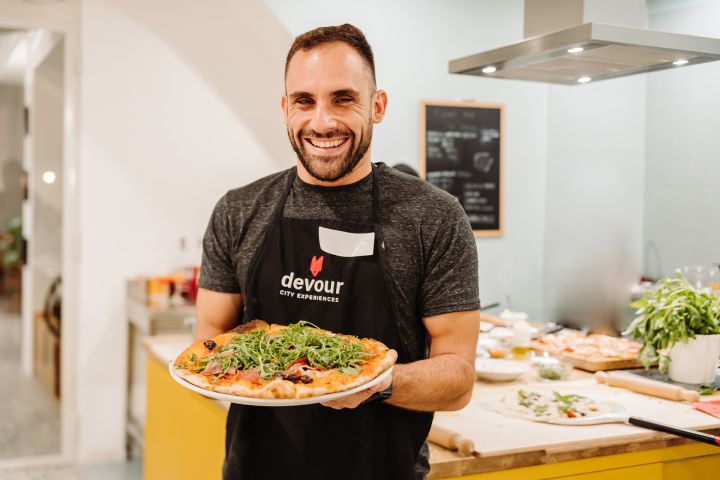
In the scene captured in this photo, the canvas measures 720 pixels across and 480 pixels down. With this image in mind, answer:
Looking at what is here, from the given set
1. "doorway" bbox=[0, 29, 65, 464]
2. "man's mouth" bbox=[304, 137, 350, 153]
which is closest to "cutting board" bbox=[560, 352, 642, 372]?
"man's mouth" bbox=[304, 137, 350, 153]

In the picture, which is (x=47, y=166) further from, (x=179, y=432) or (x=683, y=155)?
(x=683, y=155)

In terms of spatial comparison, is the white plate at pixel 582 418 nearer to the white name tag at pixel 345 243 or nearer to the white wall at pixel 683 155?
the white name tag at pixel 345 243

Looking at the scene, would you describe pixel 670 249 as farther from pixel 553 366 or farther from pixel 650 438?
pixel 650 438

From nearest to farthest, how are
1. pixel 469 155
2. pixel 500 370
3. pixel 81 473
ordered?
pixel 500 370 → pixel 81 473 → pixel 469 155

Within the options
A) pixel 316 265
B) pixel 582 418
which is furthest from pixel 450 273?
pixel 582 418

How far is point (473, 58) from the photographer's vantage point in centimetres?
293

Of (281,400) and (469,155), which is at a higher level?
(469,155)

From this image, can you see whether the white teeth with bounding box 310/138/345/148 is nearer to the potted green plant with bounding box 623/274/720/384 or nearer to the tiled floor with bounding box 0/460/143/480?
the potted green plant with bounding box 623/274/720/384

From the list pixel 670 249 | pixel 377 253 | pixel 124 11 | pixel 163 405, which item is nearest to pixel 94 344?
pixel 163 405

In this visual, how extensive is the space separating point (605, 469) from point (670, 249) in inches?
121

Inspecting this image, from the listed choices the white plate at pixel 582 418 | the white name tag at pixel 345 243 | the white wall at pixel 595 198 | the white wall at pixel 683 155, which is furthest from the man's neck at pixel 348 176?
the white wall at pixel 595 198

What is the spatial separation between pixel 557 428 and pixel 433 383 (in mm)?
688

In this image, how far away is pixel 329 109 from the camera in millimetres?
1583

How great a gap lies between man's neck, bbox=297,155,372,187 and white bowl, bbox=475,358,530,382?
113 cm
